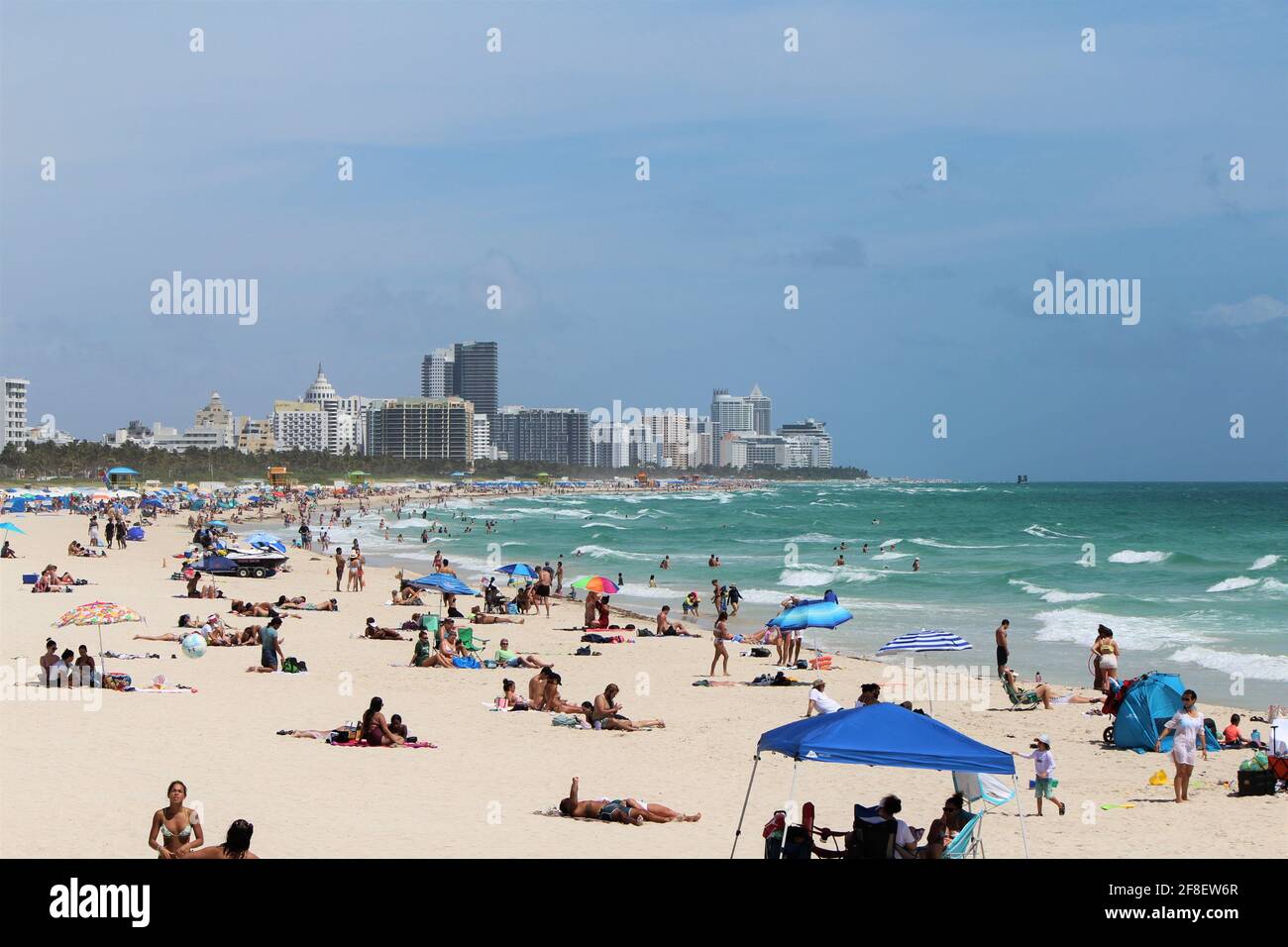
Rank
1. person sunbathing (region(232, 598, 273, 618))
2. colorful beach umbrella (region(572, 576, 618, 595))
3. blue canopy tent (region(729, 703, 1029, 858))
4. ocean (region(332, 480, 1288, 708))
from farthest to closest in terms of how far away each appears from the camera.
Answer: person sunbathing (region(232, 598, 273, 618)) → ocean (region(332, 480, 1288, 708)) → colorful beach umbrella (region(572, 576, 618, 595)) → blue canopy tent (region(729, 703, 1029, 858))

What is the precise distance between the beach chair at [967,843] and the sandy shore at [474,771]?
1440mm

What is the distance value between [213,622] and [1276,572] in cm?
3878

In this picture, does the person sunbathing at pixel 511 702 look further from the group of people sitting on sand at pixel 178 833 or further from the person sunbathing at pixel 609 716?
the group of people sitting on sand at pixel 178 833

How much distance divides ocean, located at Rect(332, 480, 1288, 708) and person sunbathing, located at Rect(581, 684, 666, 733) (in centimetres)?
887

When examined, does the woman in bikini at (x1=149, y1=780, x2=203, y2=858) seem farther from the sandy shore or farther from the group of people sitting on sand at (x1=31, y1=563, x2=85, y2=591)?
the group of people sitting on sand at (x1=31, y1=563, x2=85, y2=591)

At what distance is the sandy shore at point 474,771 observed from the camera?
33.7ft

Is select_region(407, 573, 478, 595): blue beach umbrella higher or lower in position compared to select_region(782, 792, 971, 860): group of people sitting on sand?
higher

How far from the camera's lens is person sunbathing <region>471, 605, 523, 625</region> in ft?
87.0

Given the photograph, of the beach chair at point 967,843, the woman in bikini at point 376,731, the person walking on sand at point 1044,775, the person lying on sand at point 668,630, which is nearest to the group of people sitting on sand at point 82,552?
the person lying on sand at point 668,630

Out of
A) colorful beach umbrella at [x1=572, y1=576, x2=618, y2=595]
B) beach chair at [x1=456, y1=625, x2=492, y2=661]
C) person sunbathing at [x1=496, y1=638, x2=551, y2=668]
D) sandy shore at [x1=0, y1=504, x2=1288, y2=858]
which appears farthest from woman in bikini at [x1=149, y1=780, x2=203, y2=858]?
colorful beach umbrella at [x1=572, y1=576, x2=618, y2=595]

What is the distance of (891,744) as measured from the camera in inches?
327

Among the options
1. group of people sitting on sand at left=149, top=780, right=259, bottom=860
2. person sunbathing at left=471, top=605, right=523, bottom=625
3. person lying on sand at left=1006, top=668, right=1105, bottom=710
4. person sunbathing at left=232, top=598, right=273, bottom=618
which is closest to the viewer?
group of people sitting on sand at left=149, top=780, right=259, bottom=860

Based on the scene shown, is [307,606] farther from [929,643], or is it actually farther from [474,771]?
[474,771]
